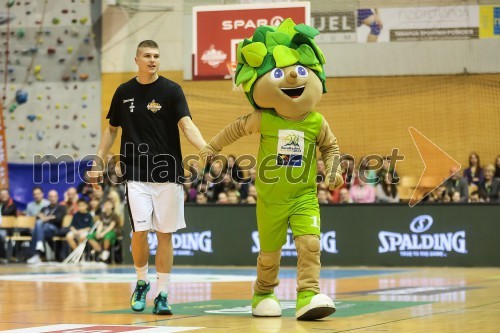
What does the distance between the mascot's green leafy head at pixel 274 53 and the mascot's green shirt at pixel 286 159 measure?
1.04 ft

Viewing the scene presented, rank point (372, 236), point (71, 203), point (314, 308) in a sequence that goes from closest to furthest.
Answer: point (314, 308)
point (372, 236)
point (71, 203)

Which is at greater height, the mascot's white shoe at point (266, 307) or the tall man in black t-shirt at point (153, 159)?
the tall man in black t-shirt at point (153, 159)

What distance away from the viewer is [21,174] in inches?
954

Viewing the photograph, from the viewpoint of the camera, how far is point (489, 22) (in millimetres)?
21250

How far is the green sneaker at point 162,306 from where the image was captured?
7398 millimetres

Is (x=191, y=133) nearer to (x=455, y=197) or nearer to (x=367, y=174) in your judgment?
(x=455, y=197)

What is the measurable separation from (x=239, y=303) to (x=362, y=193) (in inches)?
374

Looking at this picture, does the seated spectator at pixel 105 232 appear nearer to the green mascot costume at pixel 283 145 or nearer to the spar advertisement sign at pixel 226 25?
the spar advertisement sign at pixel 226 25

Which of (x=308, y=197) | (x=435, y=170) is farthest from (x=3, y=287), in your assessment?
(x=435, y=170)

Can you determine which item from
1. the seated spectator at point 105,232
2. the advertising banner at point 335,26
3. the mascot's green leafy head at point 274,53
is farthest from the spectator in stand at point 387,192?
the mascot's green leafy head at point 274,53

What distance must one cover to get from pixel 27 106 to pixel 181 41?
4.50m

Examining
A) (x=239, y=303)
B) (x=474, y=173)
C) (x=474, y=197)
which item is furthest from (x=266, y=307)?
(x=474, y=173)

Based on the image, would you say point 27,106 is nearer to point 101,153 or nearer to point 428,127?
point 428,127

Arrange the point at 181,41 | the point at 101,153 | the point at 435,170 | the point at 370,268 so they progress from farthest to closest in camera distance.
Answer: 1. the point at 181,41
2. the point at 435,170
3. the point at 370,268
4. the point at 101,153
